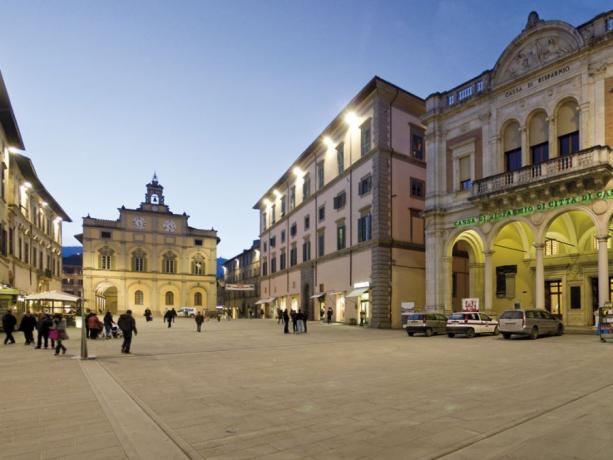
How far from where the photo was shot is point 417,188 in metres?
36.8

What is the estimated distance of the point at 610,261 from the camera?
88.5ft

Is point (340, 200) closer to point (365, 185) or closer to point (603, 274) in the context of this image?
point (365, 185)

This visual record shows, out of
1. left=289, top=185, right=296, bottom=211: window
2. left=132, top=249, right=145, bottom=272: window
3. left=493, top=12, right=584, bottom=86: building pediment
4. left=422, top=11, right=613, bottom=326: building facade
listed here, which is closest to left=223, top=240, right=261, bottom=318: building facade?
left=132, top=249, right=145, bottom=272: window

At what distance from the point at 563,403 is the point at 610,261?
22.9 m

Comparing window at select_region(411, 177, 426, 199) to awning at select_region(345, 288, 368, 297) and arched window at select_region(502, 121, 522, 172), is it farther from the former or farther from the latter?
arched window at select_region(502, 121, 522, 172)

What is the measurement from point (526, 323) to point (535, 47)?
15.2m

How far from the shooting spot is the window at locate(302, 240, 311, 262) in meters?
48.9

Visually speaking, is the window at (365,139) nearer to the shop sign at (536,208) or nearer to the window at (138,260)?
the shop sign at (536,208)

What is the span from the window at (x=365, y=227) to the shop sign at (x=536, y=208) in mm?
7459

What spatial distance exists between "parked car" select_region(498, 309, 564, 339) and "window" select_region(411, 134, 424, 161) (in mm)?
17363

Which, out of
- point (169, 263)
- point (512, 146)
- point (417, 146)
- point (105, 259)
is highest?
point (417, 146)

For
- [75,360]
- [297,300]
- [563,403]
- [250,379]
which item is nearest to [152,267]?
[297,300]

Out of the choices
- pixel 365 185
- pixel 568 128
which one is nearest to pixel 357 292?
pixel 365 185

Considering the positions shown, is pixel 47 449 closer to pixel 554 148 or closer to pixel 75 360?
pixel 75 360
